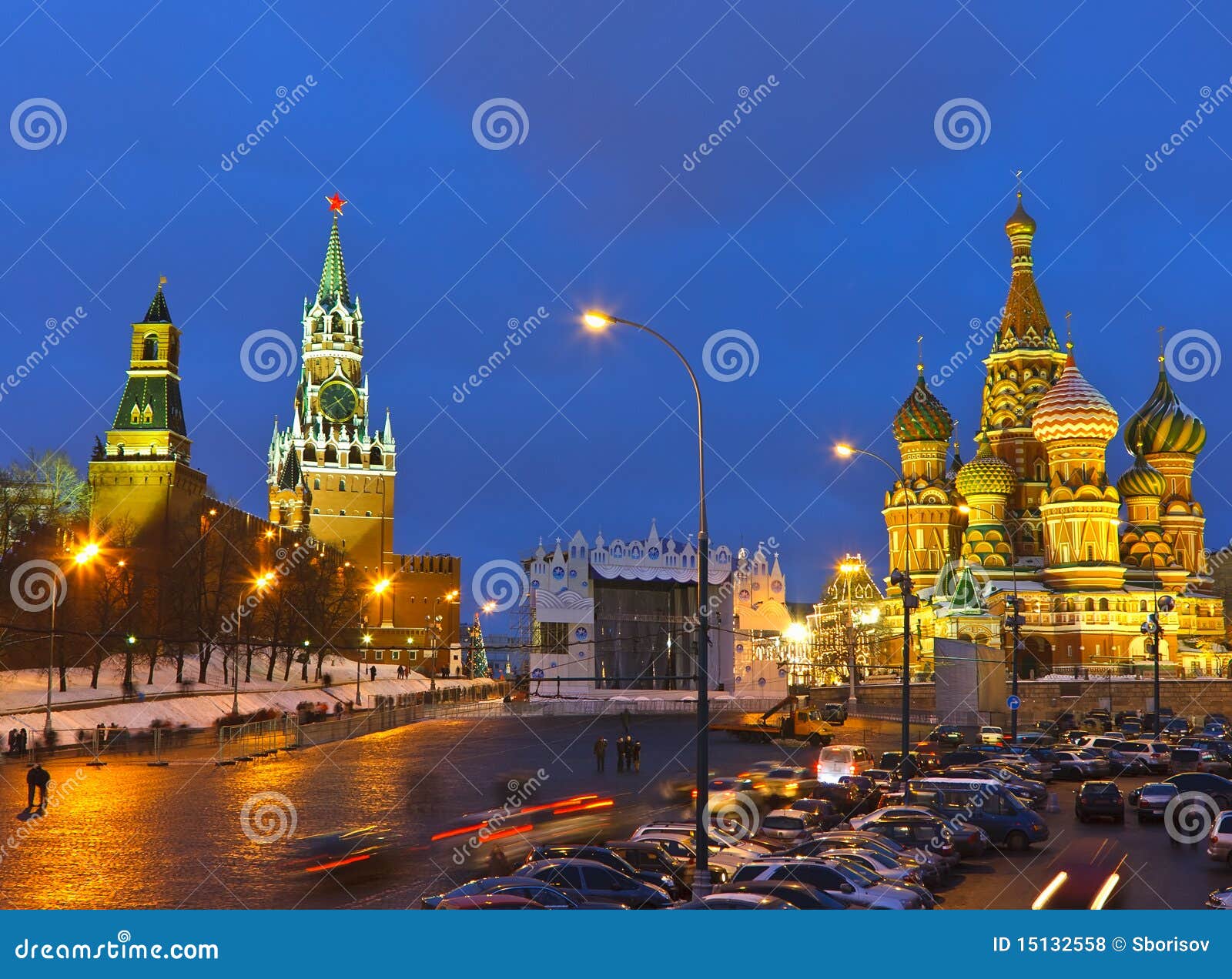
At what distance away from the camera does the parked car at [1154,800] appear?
2928 cm

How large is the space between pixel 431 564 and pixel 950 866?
117 meters

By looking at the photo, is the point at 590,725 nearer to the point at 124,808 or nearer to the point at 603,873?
the point at 124,808

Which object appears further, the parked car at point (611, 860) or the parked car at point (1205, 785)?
the parked car at point (1205, 785)

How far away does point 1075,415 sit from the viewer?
8825 centimetres

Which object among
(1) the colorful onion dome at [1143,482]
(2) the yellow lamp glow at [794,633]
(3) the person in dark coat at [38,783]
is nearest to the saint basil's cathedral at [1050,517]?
(1) the colorful onion dome at [1143,482]

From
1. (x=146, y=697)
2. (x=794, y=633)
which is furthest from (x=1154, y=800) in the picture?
(x=794, y=633)

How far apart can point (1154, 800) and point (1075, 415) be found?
62.6 m

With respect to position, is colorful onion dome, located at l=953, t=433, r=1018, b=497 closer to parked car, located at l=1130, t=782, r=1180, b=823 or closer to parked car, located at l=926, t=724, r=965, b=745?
parked car, located at l=926, t=724, r=965, b=745

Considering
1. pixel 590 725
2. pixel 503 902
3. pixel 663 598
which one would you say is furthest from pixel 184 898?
pixel 663 598

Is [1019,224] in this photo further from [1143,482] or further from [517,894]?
[517,894]

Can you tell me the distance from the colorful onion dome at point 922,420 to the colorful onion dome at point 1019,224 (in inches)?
536

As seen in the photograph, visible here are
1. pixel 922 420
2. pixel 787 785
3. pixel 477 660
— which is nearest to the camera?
pixel 787 785

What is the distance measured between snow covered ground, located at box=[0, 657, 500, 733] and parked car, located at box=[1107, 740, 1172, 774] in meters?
34.3

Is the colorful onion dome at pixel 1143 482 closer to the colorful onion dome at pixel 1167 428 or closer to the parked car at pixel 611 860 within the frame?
the colorful onion dome at pixel 1167 428
